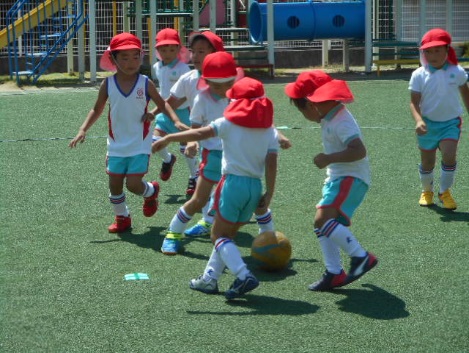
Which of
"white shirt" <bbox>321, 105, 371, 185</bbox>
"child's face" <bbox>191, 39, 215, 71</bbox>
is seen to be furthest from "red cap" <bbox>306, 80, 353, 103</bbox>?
"child's face" <bbox>191, 39, 215, 71</bbox>

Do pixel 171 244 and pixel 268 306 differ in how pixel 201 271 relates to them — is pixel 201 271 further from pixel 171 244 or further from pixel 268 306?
pixel 268 306

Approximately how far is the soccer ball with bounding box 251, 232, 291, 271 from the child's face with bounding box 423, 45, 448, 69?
8.85ft

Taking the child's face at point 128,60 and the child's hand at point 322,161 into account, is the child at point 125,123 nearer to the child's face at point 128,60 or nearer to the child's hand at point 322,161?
the child's face at point 128,60

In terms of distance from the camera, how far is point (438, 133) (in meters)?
8.71

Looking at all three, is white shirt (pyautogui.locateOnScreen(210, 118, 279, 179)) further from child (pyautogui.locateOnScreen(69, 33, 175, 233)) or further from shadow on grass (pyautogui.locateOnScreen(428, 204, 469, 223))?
shadow on grass (pyautogui.locateOnScreen(428, 204, 469, 223))

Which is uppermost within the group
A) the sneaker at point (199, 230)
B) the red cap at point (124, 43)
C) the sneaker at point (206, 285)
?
the red cap at point (124, 43)

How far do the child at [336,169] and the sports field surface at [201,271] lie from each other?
18cm

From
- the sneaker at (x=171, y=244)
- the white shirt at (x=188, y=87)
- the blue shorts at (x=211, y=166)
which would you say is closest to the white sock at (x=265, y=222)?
the blue shorts at (x=211, y=166)

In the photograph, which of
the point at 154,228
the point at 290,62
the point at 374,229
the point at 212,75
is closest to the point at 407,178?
the point at 374,229

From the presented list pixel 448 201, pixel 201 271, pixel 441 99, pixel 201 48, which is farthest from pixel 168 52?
pixel 201 271

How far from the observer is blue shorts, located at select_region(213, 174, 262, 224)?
6094 millimetres

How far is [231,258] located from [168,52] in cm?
407

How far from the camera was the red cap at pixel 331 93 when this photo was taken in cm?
609

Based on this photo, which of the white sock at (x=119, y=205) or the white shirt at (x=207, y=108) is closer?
the white shirt at (x=207, y=108)
